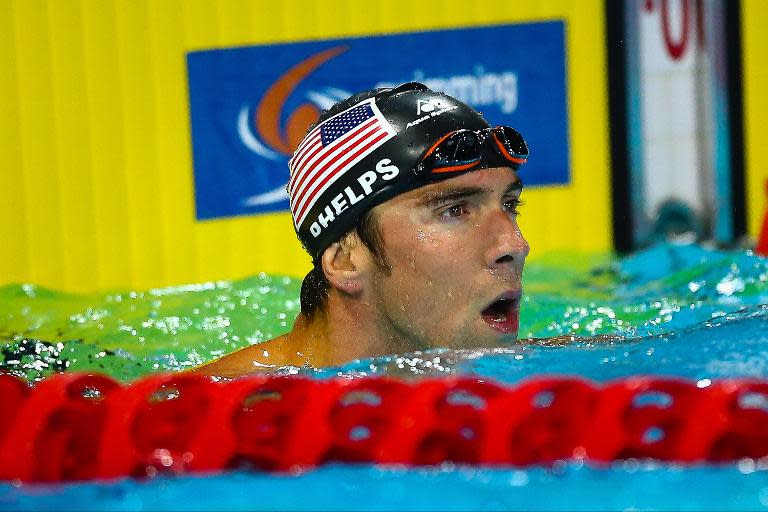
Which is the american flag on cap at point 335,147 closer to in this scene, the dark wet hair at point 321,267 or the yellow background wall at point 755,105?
Answer: the dark wet hair at point 321,267

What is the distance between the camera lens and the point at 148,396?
227 centimetres

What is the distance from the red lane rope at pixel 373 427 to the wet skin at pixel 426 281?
0.75 meters

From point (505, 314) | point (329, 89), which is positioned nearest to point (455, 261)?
point (505, 314)

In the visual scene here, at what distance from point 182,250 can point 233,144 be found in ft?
2.11

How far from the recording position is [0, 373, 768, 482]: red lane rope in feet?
6.67

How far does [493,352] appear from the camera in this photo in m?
2.98

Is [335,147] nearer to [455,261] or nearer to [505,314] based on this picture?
[455,261]

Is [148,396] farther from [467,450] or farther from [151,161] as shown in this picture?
[151,161]

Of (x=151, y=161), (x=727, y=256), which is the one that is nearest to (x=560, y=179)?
(x=727, y=256)

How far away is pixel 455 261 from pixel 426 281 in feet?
0.33

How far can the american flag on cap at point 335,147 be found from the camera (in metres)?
3.11

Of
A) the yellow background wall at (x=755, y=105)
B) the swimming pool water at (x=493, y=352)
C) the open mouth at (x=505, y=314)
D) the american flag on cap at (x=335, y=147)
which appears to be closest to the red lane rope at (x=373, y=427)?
the swimming pool water at (x=493, y=352)

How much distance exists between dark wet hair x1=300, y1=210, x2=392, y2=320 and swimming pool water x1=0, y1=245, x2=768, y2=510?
27 centimetres

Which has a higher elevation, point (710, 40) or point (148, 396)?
point (710, 40)
